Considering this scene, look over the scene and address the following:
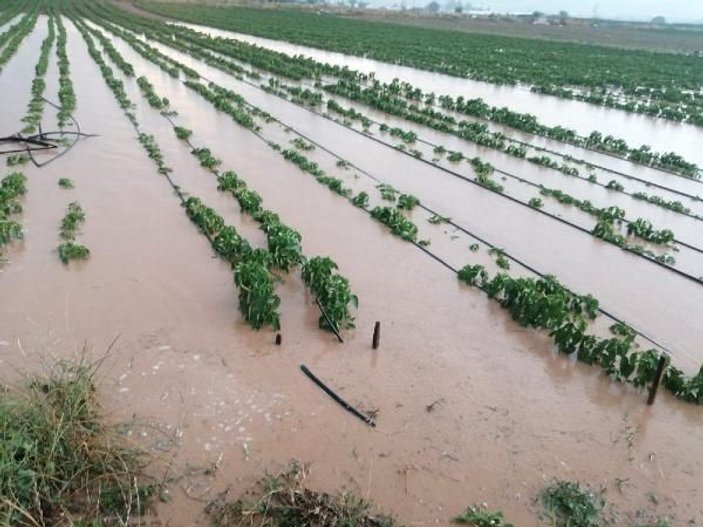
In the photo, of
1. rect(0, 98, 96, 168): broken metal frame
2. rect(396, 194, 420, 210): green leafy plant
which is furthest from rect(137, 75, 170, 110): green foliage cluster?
rect(396, 194, 420, 210): green leafy plant

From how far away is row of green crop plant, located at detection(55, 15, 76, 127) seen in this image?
57.6 ft

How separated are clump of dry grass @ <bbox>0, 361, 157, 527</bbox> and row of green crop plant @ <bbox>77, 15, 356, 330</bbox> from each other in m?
2.86

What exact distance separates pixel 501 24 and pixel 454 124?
226 ft

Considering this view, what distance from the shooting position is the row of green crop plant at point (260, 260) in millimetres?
7816

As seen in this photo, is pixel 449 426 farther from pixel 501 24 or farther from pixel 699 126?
pixel 501 24

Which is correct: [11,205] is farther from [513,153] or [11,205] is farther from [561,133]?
[561,133]

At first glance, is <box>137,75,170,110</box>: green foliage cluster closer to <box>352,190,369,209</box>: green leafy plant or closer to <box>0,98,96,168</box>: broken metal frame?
<box>0,98,96,168</box>: broken metal frame

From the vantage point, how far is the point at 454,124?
65.3 feet

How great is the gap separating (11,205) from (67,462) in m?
7.88

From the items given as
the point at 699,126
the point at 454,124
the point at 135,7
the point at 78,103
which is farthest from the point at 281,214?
the point at 135,7

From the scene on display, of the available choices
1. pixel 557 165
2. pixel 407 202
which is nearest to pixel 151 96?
pixel 407 202

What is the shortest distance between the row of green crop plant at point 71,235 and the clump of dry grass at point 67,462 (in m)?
4.64

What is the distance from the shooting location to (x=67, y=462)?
485 cm

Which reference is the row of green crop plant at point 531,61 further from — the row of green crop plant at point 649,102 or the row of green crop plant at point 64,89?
the row of green crop plant at point 64,89
